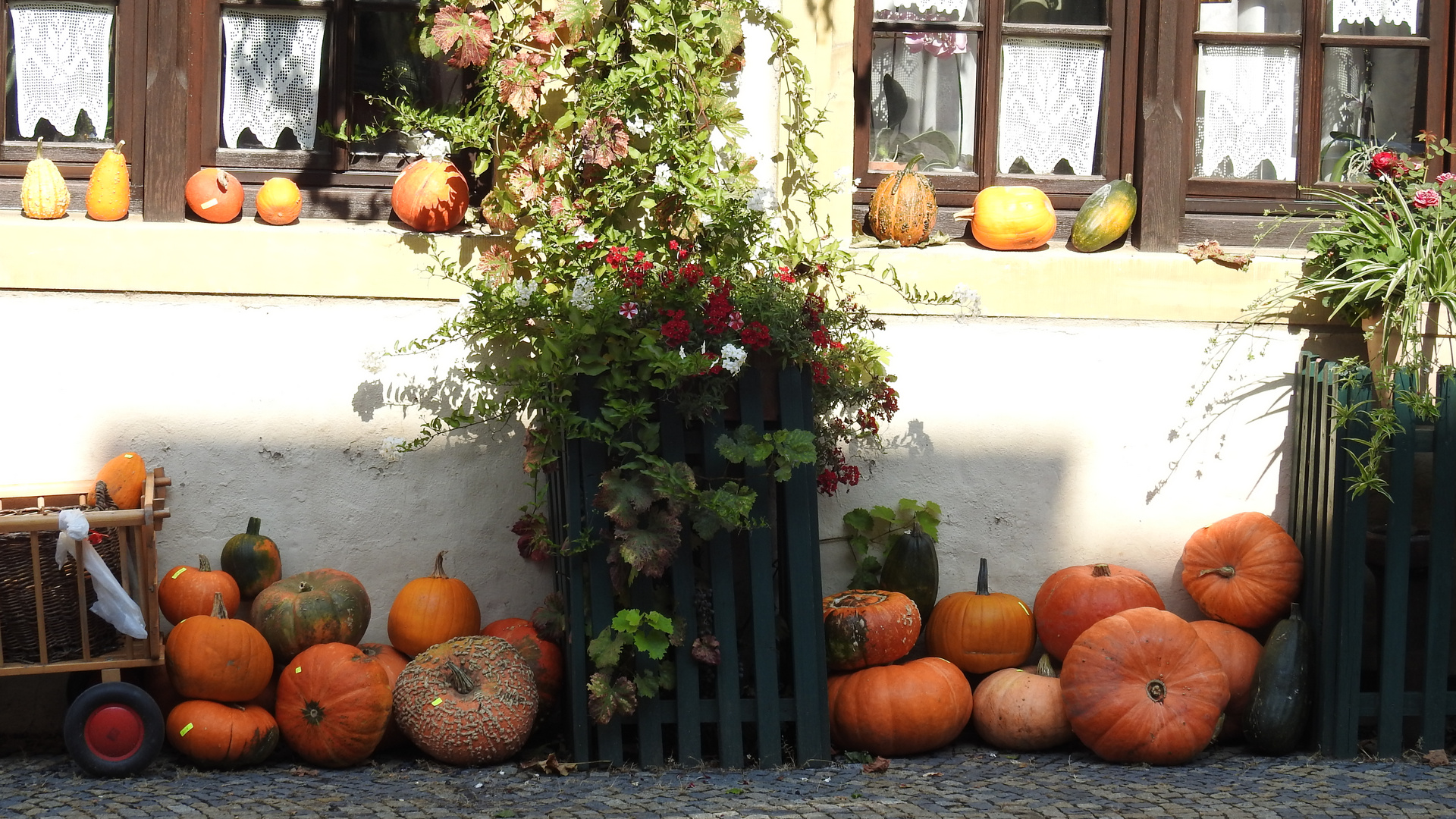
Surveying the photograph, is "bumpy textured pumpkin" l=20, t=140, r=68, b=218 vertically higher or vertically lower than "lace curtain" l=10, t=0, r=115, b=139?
lower

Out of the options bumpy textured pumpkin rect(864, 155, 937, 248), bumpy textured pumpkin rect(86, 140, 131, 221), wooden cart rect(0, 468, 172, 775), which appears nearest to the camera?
wooden cart rect(0, 468, 172, 775)

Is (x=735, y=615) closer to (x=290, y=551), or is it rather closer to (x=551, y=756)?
(x=551, y=756)

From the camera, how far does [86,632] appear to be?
3752 millimetres

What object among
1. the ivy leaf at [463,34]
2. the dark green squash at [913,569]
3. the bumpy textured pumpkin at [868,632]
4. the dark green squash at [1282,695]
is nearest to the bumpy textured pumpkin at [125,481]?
the ivy leaf at [463,34]

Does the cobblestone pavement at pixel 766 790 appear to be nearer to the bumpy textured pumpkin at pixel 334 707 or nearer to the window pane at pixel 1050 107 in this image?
the bumpy textured pumpkin at pixel 334 707

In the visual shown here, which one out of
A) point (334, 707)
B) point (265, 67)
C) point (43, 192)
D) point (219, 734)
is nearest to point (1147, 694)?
point (334, 707)

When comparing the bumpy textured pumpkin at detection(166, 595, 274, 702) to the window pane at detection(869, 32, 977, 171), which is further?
the window pane at detection(869, 32, 977, 171)

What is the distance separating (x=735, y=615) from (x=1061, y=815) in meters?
1.15

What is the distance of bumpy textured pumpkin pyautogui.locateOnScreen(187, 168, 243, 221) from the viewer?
4.42m

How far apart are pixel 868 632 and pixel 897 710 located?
0.85ft

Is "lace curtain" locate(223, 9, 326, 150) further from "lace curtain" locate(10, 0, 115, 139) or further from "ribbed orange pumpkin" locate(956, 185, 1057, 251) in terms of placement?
"ribbed orange pumpkin" locate(956, 185, 1057, 251)

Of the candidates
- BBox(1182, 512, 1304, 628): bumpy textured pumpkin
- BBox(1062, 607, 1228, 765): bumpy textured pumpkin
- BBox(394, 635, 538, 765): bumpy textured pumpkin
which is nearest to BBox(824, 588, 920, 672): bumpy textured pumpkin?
BBox(1062, 607, 1228, 765): bumpy textured pumpkin

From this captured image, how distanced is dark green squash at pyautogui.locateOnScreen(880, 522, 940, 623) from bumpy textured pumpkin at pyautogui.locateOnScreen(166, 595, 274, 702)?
82.3 inches

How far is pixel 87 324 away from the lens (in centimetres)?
429
